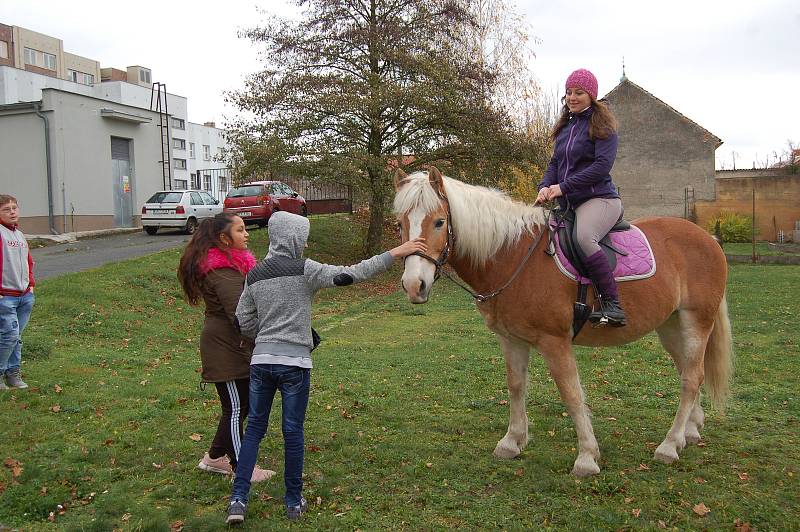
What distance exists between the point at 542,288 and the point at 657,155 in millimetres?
28416

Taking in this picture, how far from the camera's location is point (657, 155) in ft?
97.9

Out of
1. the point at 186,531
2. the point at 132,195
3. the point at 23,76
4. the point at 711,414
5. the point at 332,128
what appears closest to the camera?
the point at 186,531

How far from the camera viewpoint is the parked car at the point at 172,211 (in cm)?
2236

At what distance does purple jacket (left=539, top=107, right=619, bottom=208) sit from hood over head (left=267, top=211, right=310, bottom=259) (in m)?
2.02

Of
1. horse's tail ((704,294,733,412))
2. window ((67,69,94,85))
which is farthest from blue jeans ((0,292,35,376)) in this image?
window ((67,69,94,85))

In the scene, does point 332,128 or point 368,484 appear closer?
point 368,484

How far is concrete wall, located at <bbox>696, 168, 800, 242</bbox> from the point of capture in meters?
28.0

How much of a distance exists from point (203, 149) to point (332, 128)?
45.1 meters

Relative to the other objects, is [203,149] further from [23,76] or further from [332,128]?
[332,128]

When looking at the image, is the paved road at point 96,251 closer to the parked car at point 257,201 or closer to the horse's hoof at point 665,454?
the parked car at point 257,201

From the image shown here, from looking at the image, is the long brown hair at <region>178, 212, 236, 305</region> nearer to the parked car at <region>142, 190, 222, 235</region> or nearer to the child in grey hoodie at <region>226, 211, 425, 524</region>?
the child in grey hoodie at <region>226, 211, 425, 524</region>

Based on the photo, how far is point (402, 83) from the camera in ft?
60.9

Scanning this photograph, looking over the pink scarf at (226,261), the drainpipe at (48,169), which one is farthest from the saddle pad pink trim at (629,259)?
the drainpipe at (48,169)

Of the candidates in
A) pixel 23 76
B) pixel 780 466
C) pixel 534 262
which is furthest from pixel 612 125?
pixel 23 76
